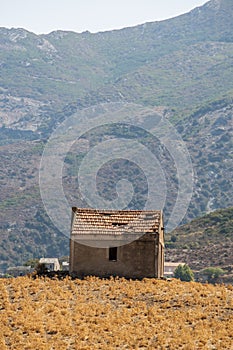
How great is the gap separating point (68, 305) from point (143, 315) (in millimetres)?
4145

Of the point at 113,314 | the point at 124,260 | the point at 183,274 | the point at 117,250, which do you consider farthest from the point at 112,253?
the point at 183,274

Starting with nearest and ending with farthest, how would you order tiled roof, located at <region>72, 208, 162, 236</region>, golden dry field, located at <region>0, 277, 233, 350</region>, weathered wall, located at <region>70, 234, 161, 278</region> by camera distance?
golden dry field, located at <region>0, 277, 233, 350</region>
weathered wall, located at <region>70, 234, 161, 278</region>
tiled roof, located at <region>72, 208, 162, 236</region>

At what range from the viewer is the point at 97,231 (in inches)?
1961

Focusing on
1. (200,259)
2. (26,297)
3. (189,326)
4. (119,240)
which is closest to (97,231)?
(119,240)

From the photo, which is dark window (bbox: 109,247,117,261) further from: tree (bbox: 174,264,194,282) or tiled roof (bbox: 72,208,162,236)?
tree (bbox: 174,264,194,282)

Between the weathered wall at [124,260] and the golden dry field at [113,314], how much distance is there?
1313mm

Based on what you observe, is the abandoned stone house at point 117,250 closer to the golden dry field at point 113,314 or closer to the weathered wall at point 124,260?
the weathered wall at point 124,260

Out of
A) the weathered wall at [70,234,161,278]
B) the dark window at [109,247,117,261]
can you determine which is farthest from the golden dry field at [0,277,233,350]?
the dark window at [109,247,117,261]

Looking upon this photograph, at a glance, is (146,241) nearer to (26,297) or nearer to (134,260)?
(134,260)

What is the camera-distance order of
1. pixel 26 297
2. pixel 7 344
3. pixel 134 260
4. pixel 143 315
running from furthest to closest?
pixel 134 260, pixel 26 297, pixel 143 315, pixel 7 344

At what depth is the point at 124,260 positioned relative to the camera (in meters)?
48.9

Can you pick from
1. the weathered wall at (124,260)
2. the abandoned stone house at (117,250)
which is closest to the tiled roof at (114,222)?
the abandoned stone house at (117,250)

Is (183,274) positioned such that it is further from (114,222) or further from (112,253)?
(112,253)

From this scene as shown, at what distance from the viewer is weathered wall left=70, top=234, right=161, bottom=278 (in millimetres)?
48875
